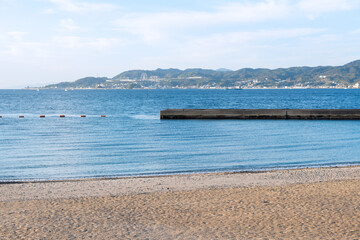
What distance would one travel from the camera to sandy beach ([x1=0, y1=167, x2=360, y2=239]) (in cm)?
928

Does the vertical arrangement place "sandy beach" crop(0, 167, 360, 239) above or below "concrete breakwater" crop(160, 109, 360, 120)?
above

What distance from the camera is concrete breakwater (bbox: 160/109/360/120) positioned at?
5050cm

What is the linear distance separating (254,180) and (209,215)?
510 cm

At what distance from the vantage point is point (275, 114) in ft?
167

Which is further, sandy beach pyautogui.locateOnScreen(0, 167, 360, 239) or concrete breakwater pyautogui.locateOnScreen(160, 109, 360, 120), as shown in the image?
concrete breakwater pyautogui.locateOnScreen(160, 109, 360, 120)

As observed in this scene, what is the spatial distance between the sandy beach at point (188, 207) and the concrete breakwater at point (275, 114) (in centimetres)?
3503

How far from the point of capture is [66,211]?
11.1m

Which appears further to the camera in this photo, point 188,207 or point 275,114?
point 275,114

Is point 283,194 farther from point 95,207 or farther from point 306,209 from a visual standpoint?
Result: point 95,207

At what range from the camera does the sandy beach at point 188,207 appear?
30.5 ft

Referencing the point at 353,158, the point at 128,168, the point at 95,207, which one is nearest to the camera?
the point at 95,207

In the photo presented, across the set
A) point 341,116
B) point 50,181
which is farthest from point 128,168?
point 341,116

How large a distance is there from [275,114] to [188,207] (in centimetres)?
4103

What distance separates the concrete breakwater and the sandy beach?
115 feet
